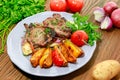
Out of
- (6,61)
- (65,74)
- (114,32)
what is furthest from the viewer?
(114,32)

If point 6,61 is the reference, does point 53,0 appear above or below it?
above

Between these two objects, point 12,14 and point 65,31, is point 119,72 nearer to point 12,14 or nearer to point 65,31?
point 65,31

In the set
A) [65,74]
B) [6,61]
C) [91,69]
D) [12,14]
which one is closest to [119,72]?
[91,69]

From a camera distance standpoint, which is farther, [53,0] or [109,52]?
[53,0]

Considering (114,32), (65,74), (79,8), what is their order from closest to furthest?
1. (65,74)
2. (114,32)
3. (79,8)

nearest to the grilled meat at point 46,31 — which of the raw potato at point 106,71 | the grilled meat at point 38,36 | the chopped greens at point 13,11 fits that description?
the grilled meat at point 38,36

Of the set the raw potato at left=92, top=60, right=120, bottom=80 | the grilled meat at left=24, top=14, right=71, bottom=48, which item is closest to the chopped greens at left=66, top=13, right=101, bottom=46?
the grilled meat at left=24, top=14, right=71, bottom=48
